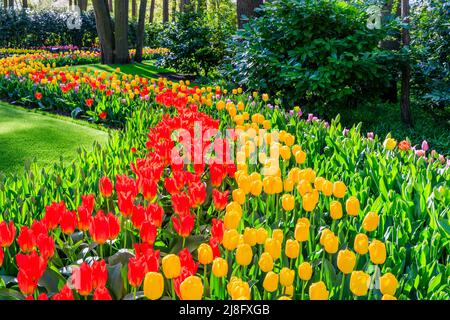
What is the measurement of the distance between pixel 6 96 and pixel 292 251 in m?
8.65

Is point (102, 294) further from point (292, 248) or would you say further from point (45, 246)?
point (292, 248)

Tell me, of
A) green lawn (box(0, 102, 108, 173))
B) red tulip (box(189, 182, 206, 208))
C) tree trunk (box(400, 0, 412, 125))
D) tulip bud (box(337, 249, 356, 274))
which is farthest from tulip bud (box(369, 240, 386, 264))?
tree trunk (box(400, 0, 412, 125))

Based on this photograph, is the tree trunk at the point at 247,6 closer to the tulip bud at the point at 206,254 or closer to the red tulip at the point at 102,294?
the tulip bud at the point at 206,254

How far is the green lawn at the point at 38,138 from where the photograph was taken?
17.4ft

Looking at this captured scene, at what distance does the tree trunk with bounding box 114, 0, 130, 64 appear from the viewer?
14.8 meters

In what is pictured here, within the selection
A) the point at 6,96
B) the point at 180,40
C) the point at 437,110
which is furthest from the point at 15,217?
the point at 180,40

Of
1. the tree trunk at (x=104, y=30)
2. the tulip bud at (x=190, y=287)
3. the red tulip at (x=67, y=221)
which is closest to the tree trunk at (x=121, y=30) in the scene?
the tree trunk at (x=104, y=30)

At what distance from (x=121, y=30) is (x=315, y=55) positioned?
9.36 metres

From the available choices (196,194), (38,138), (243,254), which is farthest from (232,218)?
(38,138)

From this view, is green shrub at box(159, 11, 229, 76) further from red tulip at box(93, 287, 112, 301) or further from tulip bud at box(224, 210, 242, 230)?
red tulip at box(93, 287, 112, 301)

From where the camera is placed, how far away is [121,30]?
14.9 meters

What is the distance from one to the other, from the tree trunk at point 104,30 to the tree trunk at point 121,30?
205mm

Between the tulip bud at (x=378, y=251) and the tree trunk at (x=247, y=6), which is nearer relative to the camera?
the tulip bud at (x=378, y=251)

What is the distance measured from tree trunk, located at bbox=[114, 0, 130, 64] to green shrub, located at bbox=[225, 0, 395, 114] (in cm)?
817
